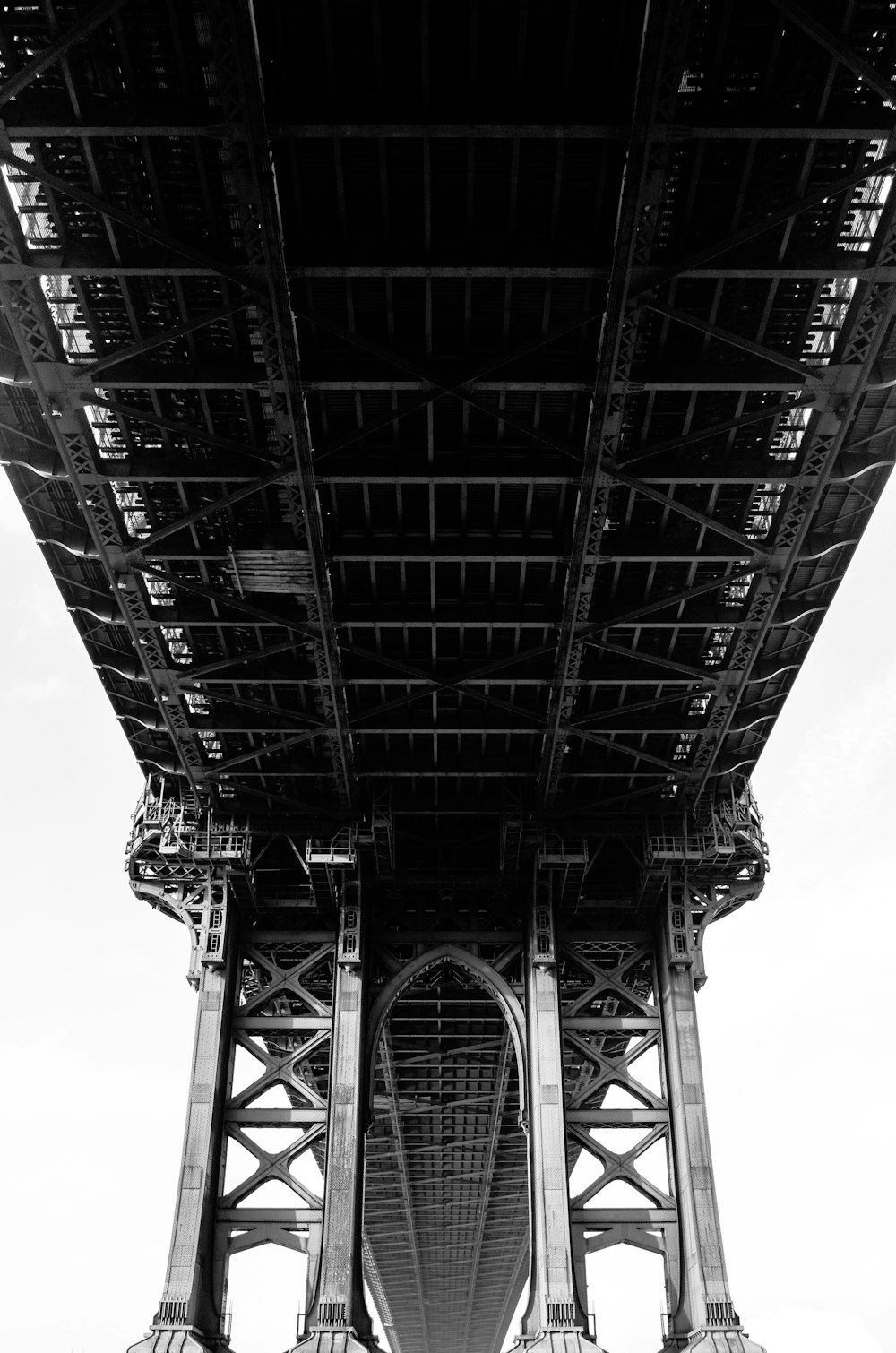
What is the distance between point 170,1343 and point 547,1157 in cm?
1077

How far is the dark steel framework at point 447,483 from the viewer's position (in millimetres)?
21250

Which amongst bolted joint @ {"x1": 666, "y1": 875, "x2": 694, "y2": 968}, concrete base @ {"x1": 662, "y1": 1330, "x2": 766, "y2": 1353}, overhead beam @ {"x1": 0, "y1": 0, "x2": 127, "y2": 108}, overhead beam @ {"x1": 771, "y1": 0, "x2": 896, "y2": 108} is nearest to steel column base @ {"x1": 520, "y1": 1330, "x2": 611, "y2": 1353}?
concrete base @ {"x1": 662, "y1": 1330, "x2": 766, "y2": 1353}

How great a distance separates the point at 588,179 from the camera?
2284 cm

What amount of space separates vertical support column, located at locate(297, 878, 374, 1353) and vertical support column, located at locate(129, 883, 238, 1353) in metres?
2.80

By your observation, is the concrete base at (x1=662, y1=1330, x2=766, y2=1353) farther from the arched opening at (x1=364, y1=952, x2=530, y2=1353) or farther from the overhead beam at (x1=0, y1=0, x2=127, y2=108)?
the overhead beam at (x1=0, y1=0, x2=127, y2=108)

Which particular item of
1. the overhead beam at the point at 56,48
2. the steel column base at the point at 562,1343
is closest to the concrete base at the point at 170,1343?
the steel column base at the point at 562,1343

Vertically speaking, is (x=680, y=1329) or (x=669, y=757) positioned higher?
(x=669, y=757)

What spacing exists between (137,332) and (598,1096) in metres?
31.3

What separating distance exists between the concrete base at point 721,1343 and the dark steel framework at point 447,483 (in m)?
0.17

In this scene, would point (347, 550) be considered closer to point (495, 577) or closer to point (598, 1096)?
point (495, 577)

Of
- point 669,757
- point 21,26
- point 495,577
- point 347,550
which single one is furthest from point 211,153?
point 669,757

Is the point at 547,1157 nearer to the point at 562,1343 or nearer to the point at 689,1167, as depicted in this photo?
the point at 689,1167

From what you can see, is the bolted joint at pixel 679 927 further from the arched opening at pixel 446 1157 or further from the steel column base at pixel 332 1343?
the steel column base at pixel 332 1343

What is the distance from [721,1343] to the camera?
3259cm
